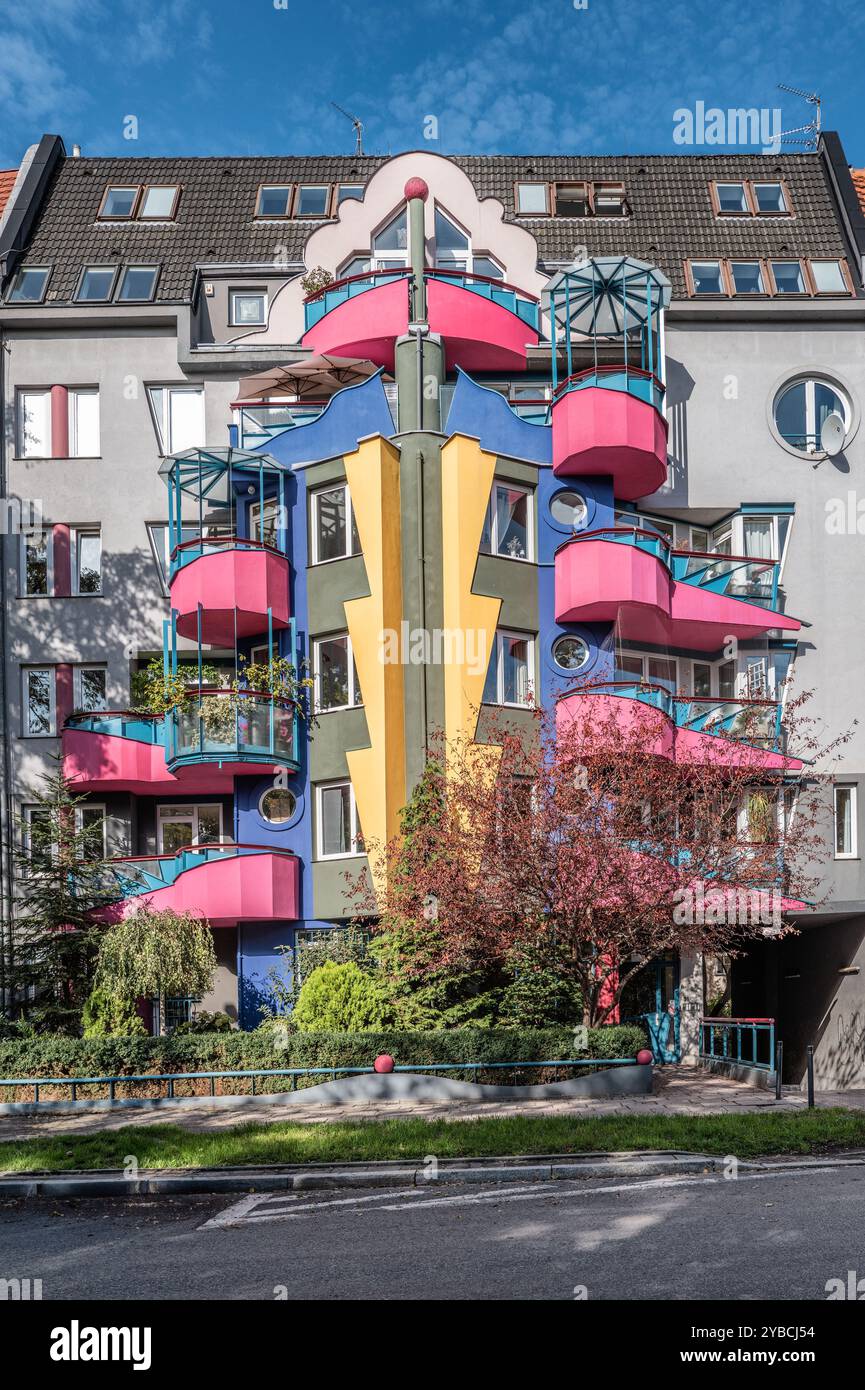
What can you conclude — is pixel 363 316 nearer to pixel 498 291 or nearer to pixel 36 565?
pixel 498 291

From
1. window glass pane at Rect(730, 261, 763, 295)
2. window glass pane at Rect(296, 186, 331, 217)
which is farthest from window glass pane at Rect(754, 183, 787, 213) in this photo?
window glass pane at Rect(296, 186, 331, 217)

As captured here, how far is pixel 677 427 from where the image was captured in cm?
2917

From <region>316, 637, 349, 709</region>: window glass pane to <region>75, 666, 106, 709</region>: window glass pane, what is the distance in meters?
5.46

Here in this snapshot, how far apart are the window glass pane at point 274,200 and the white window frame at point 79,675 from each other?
12.4 metres

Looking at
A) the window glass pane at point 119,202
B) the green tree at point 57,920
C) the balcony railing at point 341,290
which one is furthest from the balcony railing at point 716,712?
the window glass pane at point 119,202

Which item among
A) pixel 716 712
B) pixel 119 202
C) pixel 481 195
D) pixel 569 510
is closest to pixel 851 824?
pixel 716 712

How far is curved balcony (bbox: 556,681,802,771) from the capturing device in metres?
23.1

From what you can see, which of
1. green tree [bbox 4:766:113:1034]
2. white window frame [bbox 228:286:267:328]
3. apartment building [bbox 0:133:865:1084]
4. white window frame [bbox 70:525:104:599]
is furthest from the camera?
white window frame [bbox 228:286:267:328]

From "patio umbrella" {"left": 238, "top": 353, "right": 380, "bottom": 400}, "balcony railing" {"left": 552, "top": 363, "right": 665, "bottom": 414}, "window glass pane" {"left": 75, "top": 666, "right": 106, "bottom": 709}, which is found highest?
"patio umbrella" {"left": 238, "top": 353, "right": 380, "bottom": 400}

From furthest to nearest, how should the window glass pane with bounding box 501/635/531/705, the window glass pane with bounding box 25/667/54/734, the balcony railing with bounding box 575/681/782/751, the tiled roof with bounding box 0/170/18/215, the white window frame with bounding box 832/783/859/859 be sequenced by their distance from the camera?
the tiled roof with bounding box 0/170/18/215 → the window glass pane with bounding box 25/667/54/734 → the white window frame with bounding box 832/783/859/859 → the window glass pane with bounding box 501/635/531/705 → the balcony railing with bounding box 575/681/782/751

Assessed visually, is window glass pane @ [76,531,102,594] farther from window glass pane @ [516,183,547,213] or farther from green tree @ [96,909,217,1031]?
window glass pane @ [516,183,547,213]

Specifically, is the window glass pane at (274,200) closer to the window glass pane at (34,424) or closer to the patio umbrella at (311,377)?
the patio umbrella at (311,377)

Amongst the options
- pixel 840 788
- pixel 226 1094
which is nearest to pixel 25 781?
pixel 226 1094

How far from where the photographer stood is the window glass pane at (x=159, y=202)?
3403 cm
